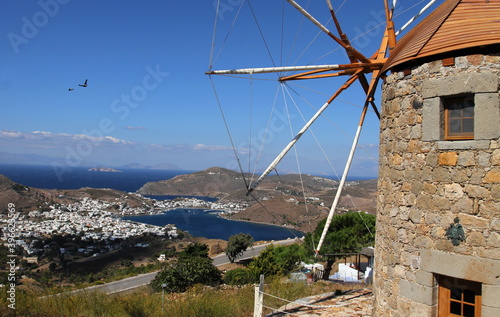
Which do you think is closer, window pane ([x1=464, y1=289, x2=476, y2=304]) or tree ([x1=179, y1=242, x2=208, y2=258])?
window pane ([x1=464, y1=289, x2=476, y2=304])

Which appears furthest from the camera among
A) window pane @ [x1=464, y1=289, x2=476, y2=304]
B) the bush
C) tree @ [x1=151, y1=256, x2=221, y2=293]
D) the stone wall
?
the bush

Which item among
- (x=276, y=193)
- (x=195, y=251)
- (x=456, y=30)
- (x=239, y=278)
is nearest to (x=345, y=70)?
(x=456, y=30)

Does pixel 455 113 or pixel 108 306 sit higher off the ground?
pixel 455 113

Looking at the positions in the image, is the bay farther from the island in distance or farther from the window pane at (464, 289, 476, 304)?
the window pane at (464, 289, 476, 304)

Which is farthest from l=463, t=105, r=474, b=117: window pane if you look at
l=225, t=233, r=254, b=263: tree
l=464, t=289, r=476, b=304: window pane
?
l=225, t=233, r=254, b=263: tree

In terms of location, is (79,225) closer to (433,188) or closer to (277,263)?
(277,263)

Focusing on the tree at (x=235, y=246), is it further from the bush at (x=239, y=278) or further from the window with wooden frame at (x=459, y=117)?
the window with wooden frame at (x=459, y=117)

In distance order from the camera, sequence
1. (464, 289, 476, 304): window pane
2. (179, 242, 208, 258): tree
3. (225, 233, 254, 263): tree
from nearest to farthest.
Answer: (464, 289, 476, 304): window pane < (179, 242, 208, 258): tree < (225, 233, 254, 263): tree
